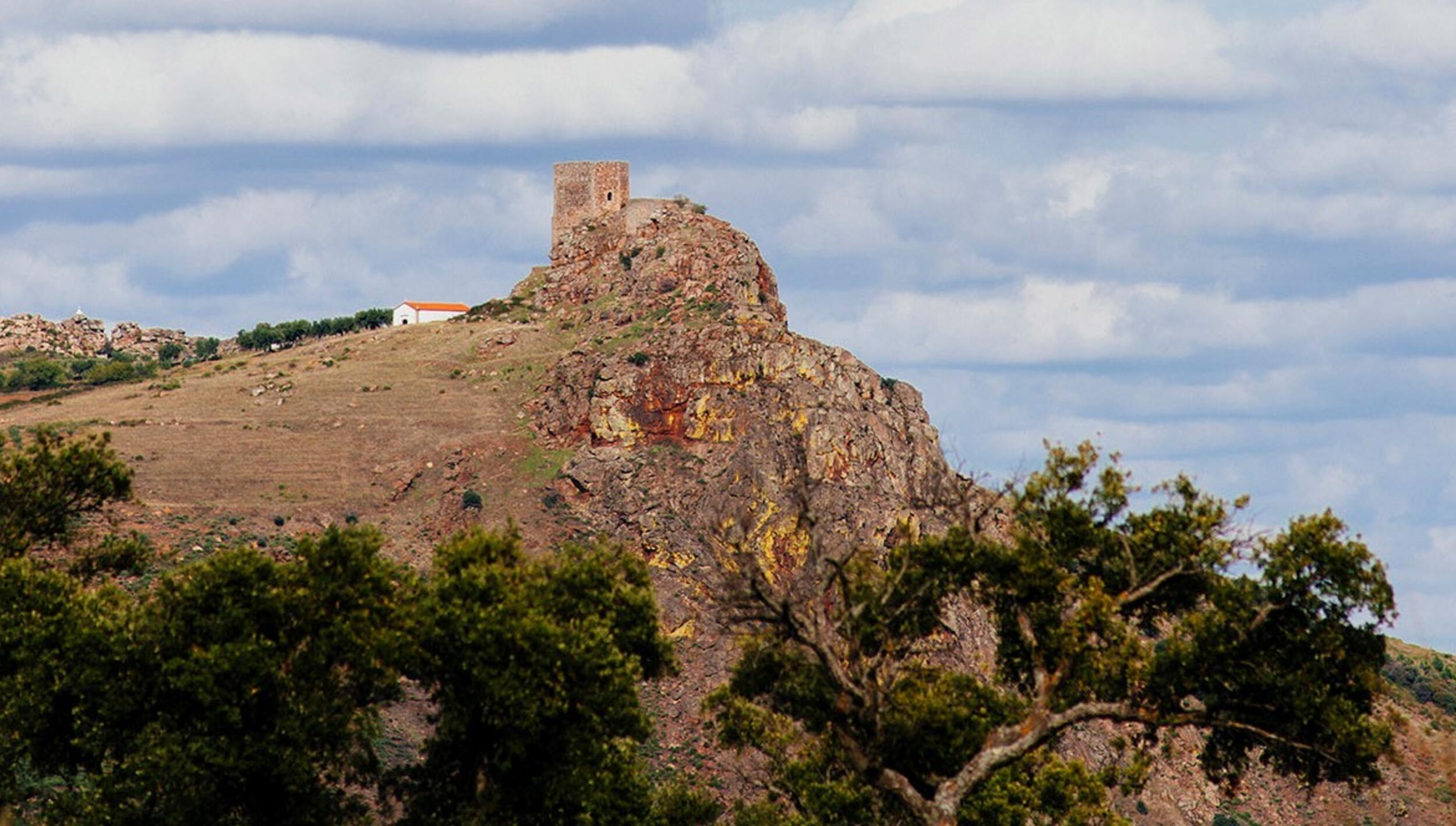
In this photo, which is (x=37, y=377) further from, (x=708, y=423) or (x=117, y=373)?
(x=708, y=423)

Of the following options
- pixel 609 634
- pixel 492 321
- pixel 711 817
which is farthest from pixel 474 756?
pixel 492 321

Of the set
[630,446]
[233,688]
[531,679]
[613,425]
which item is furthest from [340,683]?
[613,425]

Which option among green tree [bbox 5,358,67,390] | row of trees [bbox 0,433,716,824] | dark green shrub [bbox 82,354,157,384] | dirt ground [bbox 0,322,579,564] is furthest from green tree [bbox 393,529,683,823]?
green tree [bbox 5,358,67,390]

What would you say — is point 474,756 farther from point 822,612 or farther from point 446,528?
point 446,528

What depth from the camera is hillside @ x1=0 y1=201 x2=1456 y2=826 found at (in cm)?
11938

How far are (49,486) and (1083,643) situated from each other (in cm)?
3259

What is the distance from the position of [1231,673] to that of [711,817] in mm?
24858

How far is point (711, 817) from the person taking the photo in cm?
6394

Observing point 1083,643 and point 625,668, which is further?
point 625,668

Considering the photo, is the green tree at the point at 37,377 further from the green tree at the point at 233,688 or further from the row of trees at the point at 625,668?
the green tree at the point at 233,688

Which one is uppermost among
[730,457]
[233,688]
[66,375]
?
[66,375]

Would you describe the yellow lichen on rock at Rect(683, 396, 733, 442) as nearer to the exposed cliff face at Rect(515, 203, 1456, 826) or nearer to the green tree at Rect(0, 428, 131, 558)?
the exposed cliff face at Rect(515, 203, 1456, 826)

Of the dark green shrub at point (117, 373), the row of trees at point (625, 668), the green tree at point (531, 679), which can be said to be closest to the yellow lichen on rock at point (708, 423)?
the dark green shrub at point (117, 373)

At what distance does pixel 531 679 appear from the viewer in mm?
46781
